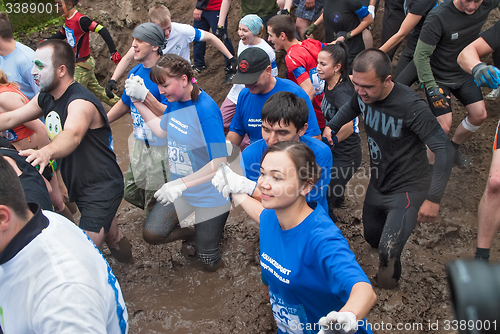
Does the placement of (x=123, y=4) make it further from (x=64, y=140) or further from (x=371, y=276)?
(x=371, y=276)

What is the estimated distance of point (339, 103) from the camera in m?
3.76

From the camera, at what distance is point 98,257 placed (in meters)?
1.69

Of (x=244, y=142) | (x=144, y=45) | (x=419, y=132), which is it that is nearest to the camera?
(x=419, y=132)

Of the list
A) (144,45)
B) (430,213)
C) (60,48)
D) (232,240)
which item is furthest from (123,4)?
(430,213)

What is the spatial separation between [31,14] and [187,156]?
7440mm

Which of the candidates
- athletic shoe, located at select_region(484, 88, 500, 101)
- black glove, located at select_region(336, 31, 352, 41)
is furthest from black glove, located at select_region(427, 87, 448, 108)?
black glove, located at select_region(336, 31, 352, 41)

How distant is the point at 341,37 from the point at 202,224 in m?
3.18

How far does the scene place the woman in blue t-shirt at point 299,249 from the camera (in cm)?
173

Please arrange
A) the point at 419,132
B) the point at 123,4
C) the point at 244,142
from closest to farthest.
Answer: the point at 419,132 < the point at 244,142 < the point at 123,4

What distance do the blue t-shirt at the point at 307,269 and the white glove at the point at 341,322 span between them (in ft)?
0.55

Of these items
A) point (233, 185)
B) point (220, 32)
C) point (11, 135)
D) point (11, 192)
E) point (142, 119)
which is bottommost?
point (11, 135)

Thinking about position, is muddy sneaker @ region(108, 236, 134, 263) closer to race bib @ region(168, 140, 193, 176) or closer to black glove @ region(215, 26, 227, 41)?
race bib @ region(168, 140, 193, 176)

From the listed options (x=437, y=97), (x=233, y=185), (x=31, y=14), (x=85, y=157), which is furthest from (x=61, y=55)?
(x=31, y=14)

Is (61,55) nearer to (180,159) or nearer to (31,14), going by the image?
(180,159)
